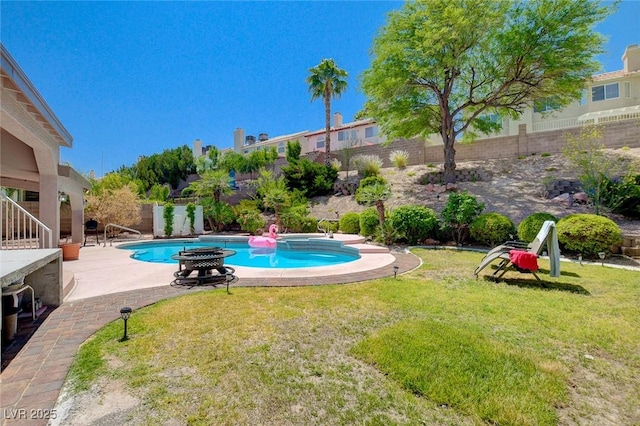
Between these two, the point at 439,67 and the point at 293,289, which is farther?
the point at 439,67

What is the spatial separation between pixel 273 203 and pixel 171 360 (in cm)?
1490

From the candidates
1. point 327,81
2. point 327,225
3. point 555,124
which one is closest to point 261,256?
point 327,225

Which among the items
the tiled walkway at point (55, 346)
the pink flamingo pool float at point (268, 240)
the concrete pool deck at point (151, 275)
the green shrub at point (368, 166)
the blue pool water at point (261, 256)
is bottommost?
the blue pool water at point (261, 256)

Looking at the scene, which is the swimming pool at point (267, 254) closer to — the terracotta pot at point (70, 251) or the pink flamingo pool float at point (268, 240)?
the pink flamingo pool float at point (268, 240)

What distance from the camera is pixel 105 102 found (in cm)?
1780

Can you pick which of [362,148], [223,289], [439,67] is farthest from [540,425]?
[362,148]

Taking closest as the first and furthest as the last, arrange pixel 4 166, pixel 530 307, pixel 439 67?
pixel 530 307 → pixel 4 166 → pixel 439 67

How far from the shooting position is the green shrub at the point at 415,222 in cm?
1188

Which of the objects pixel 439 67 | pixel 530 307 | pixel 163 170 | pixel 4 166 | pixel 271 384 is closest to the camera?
pixel 271 384

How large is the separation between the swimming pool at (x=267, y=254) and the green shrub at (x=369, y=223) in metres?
2.00

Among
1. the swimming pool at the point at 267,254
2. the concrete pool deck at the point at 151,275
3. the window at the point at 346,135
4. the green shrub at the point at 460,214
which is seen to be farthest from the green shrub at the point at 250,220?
the window at the point at 346,135

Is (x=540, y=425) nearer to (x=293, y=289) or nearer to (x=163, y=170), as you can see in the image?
(x=293, y=289)

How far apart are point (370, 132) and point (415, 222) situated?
24.0 metres

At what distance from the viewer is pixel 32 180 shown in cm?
886
